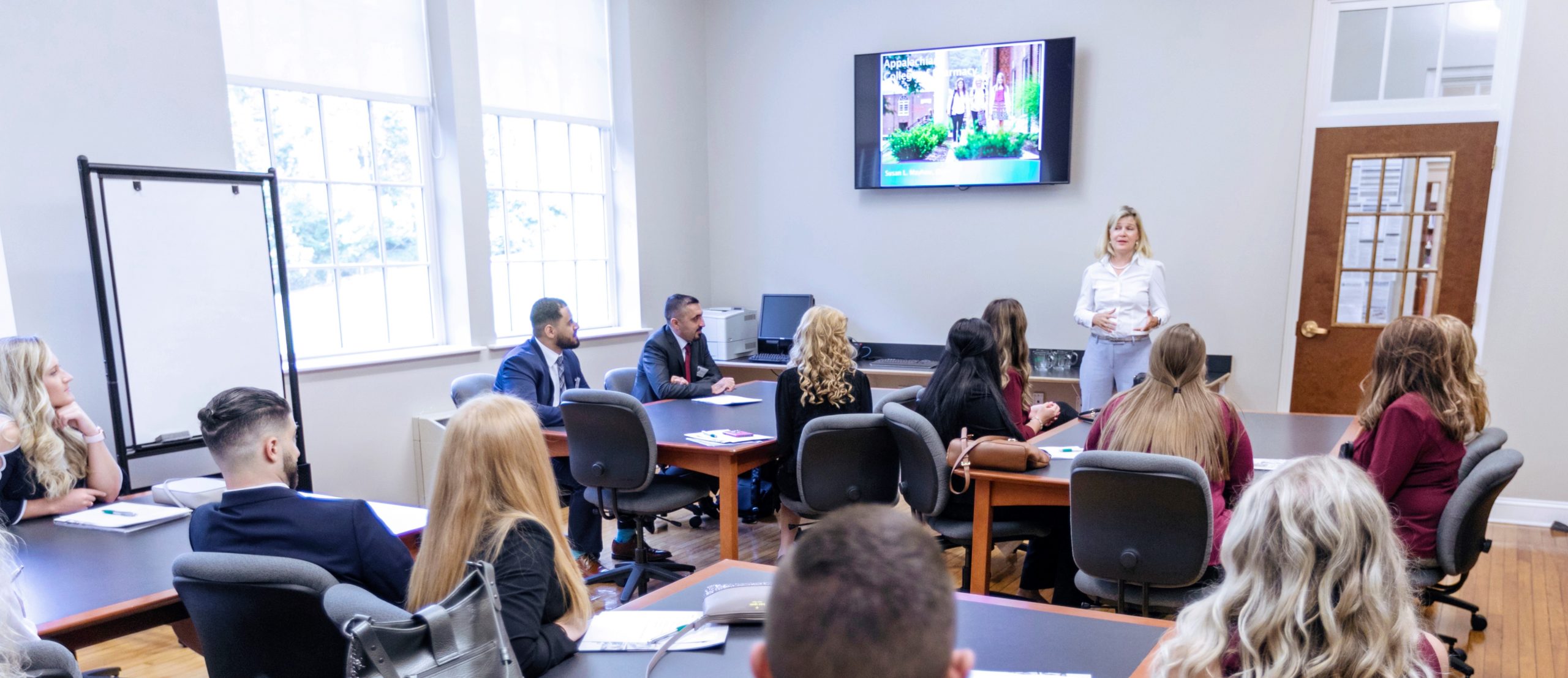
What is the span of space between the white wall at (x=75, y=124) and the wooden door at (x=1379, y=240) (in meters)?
5.87

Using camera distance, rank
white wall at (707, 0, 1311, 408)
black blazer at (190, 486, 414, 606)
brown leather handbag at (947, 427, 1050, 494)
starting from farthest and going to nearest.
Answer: white wall at (707, 0, 1311, 408)
brown leather handbag at (947, 427, 1050, 494)
black blazer at (190, 486, 414, 606)

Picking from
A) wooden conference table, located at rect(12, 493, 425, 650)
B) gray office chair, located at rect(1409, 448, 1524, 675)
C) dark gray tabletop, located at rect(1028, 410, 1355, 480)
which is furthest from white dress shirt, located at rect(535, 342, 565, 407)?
gray office chair, located at rect(1409, 448, 1524, 675)

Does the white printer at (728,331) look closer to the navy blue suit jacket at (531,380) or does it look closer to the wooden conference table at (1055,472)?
the navy blue suit jacket at (531,380)

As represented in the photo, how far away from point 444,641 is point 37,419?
7.46 feet

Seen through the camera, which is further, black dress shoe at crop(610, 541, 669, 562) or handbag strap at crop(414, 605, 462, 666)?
black dress shoe at crop(610, 541, 669, 562)

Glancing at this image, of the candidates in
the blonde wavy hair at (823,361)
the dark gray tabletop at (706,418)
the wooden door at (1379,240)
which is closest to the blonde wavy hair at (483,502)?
the dark gray tabletop at (706,418)

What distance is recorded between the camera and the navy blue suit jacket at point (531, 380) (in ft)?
12.9

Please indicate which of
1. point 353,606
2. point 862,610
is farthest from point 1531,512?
point 353,606

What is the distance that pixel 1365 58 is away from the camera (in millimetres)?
4629

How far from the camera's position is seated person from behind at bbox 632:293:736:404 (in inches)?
174

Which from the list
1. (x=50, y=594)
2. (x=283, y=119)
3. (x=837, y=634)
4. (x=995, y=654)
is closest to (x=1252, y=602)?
→ (x=995, y=654)

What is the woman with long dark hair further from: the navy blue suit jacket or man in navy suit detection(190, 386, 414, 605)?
man in navy suit detection(190, 386, 414, 605)

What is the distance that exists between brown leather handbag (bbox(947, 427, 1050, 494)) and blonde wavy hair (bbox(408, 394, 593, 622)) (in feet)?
5.01

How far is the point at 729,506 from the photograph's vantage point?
11.2 feet
